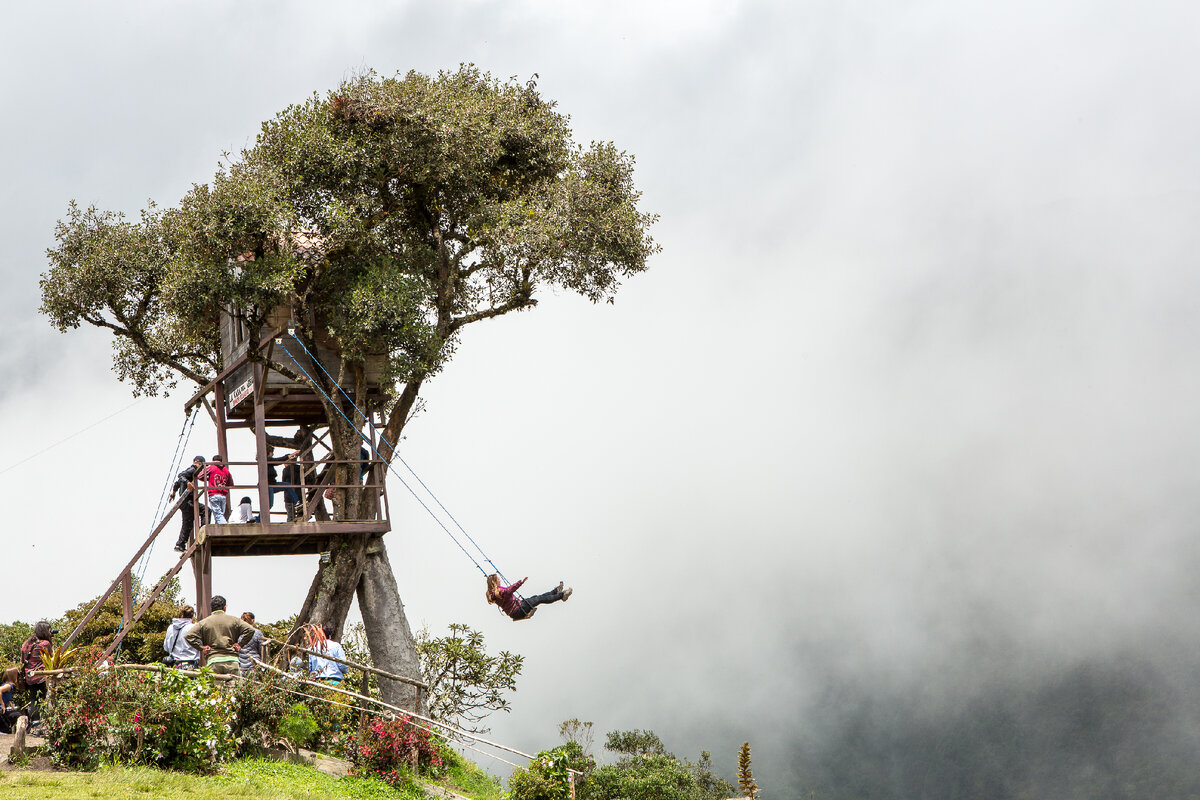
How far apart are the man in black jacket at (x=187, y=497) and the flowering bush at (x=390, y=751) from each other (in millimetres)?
6441

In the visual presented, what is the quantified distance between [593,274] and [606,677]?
10731cm

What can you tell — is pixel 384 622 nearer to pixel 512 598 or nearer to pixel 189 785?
pixel 512 598

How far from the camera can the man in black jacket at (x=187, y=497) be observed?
2153 cm

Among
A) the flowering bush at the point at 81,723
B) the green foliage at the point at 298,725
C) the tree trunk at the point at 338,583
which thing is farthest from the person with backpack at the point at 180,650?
the tree trunk at the point at 338,583

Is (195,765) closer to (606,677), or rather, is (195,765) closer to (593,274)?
(593,274)

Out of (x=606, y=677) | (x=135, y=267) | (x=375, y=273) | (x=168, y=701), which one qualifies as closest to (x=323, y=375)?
(x=375, y=273)

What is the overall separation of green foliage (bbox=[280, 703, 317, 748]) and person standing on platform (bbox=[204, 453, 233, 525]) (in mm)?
5450

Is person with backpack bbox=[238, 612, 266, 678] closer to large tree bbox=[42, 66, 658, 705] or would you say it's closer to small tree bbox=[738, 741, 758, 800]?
large tree bbox=[42, 66, 658, 705]

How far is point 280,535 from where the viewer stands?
69.3 feet

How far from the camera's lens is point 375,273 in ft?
69.7

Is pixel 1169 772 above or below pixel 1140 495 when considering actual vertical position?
below

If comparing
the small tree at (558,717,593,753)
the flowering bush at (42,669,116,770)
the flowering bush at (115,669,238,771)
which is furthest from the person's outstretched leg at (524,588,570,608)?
the small tree at (558,717,593,753)

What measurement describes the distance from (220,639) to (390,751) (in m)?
2.90

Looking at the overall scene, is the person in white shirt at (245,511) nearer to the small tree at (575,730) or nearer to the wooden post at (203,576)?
the wooden post at (203,576)
